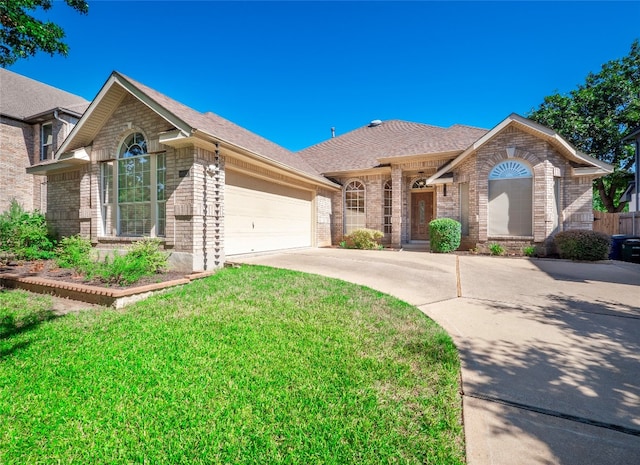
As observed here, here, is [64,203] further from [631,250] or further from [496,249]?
Result: [631,250]

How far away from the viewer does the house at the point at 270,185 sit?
24.3 ft

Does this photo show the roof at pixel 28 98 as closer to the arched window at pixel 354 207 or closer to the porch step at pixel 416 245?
the arched window at pixel 354 207

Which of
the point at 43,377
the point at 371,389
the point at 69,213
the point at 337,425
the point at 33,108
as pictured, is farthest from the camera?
the point at 33,108

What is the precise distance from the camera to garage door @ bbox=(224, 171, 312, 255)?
859cm

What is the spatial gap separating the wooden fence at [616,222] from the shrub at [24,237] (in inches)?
923

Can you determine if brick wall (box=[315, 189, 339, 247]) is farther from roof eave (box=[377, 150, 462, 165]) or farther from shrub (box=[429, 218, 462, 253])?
shrub (box=[429, 218, 462, 253])

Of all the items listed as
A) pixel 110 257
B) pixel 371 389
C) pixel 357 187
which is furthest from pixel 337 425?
pixel 357 187

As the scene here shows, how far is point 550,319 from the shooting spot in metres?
4.16

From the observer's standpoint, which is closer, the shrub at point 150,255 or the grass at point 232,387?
the grass at point 232,387

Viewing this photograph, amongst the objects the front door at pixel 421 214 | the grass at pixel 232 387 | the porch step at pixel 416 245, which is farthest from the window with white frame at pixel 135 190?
the front door at pixel 421 214

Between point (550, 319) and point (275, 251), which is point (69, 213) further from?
point (550, 319)

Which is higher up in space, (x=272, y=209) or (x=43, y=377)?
(x=272, y=209)

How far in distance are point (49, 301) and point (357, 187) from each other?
12.1 m

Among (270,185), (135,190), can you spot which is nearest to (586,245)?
(270,185)
